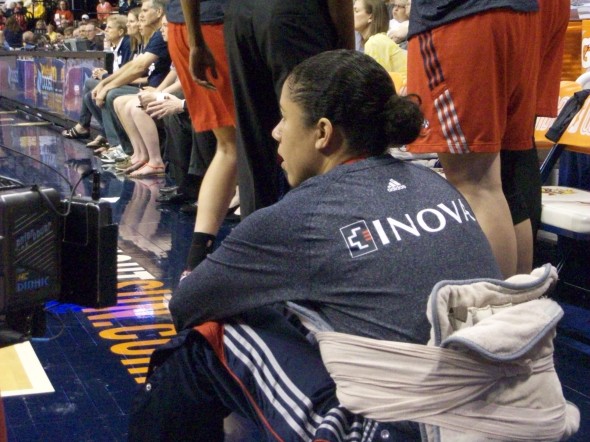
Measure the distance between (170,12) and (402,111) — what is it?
68.9 inches

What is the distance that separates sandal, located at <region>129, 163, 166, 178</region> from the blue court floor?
57.0 inches

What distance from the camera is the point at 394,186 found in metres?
1.69

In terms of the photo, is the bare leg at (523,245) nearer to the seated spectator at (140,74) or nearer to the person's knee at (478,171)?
the person's knee at (478,171)

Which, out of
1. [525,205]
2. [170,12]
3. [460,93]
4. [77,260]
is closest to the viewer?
[77,260]

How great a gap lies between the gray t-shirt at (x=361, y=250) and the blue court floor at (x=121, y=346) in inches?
14.1

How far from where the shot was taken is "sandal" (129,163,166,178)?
20.8 feet

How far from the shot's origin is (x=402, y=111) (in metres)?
1.74

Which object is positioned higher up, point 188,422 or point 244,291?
point 244,291

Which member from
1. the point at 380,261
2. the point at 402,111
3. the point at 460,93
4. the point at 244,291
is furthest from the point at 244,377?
the point at 460,93

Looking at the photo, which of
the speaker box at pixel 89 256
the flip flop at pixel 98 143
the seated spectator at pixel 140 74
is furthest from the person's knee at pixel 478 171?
the flip flop at pixel 98 143

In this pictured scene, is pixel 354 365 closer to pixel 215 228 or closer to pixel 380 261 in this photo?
pixel 380 261

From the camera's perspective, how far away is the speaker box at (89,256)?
1.57m

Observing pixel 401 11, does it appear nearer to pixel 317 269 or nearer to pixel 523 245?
pixel 523 245

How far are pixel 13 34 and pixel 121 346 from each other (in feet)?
60.3
